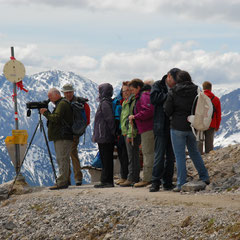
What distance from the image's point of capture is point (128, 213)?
9.47m

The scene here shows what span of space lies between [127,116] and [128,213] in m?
3.45

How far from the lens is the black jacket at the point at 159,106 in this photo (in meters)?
11.0

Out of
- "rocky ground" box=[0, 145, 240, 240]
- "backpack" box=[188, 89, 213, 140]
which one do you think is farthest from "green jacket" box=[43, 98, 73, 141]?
"backpack" box=[188, 89, 213, 140]

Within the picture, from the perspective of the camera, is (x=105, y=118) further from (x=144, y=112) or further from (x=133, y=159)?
(x=144, y=112)

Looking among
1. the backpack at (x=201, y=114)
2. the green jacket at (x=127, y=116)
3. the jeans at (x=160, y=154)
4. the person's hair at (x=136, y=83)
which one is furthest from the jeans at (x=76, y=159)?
the backpack at (x=201, y=114)

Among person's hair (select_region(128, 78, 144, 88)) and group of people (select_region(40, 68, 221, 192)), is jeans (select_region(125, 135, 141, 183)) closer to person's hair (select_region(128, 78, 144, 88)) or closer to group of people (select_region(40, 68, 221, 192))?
group of people (select_region(40, 68, 221, 192))

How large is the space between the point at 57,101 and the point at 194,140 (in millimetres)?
4134

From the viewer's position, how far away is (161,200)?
32.5 ft

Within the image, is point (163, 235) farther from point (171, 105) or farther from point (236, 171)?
point (236, 171)

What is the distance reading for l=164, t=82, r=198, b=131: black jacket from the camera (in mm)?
10773

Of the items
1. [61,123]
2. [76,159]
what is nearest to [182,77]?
[61,123]

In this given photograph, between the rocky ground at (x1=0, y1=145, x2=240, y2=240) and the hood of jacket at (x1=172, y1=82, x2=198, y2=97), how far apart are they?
212 centimetres

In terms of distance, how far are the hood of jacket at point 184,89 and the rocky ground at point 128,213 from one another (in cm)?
212

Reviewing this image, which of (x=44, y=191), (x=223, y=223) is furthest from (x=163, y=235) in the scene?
(x=44, y=191)
